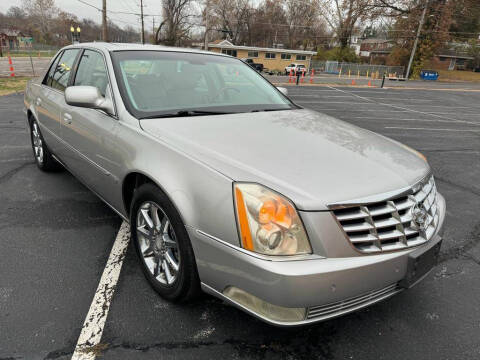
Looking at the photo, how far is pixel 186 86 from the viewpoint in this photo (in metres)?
2.98

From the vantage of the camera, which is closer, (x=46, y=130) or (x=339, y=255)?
(x=339, y=255)

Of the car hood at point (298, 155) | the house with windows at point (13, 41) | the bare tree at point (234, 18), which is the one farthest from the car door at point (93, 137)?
the bare tree at point (234, 18)

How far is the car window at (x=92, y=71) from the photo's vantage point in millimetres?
2922

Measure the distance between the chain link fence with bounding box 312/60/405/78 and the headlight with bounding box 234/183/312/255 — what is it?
49.1m

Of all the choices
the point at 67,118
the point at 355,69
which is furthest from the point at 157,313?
the point at 355,69

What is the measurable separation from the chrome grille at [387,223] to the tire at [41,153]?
382 centimetres

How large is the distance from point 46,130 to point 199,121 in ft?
7.76

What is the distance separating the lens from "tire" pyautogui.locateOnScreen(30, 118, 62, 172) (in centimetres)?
437

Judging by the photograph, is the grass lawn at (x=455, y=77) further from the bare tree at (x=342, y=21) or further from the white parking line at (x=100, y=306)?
the white parking line at (x=100, y=306)

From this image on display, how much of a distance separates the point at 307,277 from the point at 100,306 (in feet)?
4.70

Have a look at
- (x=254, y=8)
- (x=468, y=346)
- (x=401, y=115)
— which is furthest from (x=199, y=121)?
(x=254, y=8)

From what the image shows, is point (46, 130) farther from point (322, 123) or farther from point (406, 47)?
point (406, 47)

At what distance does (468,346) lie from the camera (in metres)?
2.10

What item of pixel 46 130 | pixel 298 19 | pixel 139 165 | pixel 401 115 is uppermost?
pixel 298 19
